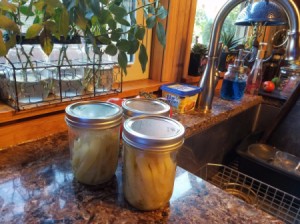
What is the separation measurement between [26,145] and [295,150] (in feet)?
3.52

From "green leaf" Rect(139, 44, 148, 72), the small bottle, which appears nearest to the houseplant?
"green leaf" Rect(139, 44, 148, 72)

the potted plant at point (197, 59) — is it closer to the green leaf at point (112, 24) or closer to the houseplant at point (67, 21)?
the houseplant at point (67, 21)

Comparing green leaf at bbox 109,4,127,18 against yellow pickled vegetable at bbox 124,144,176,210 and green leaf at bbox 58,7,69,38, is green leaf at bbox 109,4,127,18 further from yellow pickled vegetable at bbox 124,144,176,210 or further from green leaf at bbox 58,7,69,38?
yellow pickled vegetable at bbox 124,144,176,210

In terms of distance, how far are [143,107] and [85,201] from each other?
24 cm

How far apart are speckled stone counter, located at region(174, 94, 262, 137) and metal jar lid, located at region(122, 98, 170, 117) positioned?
0.22 m

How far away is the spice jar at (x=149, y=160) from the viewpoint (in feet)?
1.21

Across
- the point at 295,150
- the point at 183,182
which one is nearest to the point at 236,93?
the point at 295,150

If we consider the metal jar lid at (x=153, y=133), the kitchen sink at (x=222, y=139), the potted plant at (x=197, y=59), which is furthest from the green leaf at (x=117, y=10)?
the potted plant at (x=197, y=59)

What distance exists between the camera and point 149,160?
382 mm

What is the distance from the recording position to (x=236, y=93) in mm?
1093

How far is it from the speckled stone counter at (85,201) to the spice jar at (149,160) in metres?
0.03

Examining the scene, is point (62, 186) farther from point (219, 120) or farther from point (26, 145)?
point (219, 120)

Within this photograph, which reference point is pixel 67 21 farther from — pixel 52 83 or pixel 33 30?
pixel 52 83

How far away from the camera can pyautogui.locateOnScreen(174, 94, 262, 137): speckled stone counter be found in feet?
2.60
